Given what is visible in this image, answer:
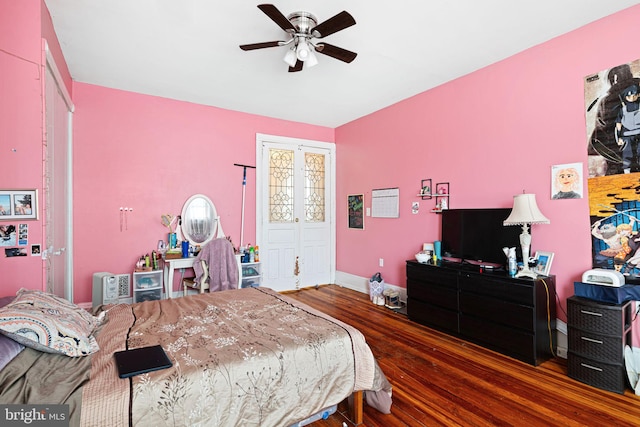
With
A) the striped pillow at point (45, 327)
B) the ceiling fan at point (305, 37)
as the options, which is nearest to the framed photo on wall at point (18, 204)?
the striped pillow at point (45, 327)

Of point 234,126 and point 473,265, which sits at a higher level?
point 234,126

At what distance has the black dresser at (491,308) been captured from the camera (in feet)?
9.07

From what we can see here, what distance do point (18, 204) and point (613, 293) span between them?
438 cm

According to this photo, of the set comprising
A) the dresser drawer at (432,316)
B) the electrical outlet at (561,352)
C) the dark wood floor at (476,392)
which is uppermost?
the dresser drawer at (432,316)

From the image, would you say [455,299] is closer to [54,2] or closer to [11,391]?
[11,391]

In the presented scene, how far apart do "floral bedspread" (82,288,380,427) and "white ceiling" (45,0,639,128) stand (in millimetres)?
2345

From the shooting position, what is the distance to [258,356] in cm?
165

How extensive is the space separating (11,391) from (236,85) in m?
3.57

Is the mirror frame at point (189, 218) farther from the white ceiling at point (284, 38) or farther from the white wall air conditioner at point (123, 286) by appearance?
the white ceiling at point (284, 38)

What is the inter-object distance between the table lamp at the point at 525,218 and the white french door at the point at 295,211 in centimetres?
325

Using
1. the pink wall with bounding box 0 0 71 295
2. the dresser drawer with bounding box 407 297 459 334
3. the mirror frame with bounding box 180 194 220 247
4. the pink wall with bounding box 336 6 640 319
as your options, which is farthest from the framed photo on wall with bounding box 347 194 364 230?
the pink wall with bounding box 0 0 71 295

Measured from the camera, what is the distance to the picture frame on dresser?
2919mm

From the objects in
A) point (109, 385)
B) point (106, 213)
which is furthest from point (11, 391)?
point (106, 213)

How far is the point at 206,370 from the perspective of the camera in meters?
1.50
